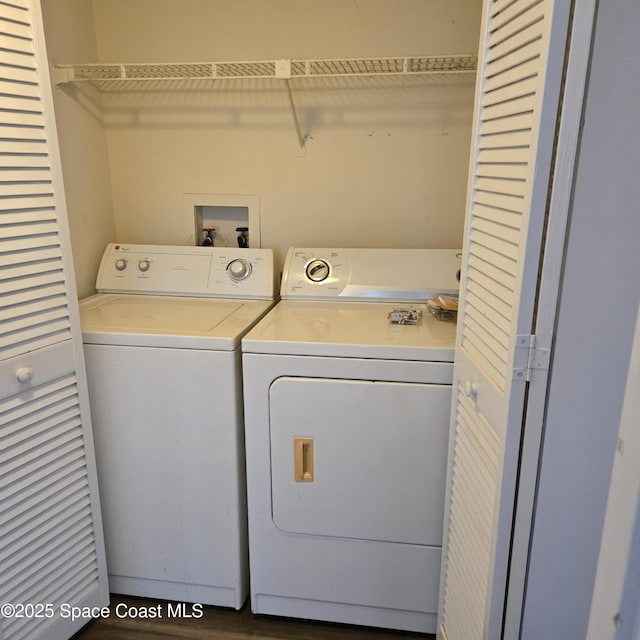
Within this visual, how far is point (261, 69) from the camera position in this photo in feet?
7.13

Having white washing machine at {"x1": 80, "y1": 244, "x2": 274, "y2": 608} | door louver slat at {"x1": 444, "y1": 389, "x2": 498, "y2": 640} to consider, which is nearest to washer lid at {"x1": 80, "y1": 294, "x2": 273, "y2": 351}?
white washing machine at {"x1": 80, "y1": 244, "x2": 274, "y2": 608}

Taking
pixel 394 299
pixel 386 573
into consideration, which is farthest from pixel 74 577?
pixel 394 299

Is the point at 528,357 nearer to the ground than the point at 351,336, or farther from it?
farther from it

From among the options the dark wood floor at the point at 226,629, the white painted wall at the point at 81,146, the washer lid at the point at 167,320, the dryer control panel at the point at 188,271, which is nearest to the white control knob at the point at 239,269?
the dryer control panel at the point at 188,271

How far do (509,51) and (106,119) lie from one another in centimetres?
180

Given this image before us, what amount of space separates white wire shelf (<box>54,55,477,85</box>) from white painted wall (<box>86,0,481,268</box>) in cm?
6

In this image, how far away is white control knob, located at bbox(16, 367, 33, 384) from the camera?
4.62 feet

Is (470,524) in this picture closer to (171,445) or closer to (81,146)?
(171,445)

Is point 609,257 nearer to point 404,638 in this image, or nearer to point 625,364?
point 625,364

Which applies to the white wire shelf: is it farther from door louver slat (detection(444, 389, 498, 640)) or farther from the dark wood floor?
the dark wood floor

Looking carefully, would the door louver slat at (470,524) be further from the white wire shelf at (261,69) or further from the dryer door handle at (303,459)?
the white wire shelf at (261,69)

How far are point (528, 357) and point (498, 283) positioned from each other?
192mm

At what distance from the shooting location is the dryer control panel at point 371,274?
2.05 meters

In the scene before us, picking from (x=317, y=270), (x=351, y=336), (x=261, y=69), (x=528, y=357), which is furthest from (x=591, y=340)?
(x=261, y=69)
